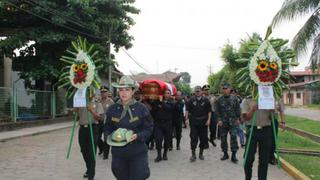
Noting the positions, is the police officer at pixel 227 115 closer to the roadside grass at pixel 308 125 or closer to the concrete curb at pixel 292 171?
the concrete curb at pixel 292 171

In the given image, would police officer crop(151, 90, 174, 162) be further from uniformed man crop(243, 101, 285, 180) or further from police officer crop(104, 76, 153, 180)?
police officer crop(104, 76, 153, 180)

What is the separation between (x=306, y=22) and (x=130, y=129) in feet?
48.5

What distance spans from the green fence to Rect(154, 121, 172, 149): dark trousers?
1109 centimetres

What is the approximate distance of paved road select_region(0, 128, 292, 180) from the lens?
332 inches

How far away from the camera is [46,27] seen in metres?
24.2

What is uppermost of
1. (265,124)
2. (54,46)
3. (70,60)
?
(54,46)

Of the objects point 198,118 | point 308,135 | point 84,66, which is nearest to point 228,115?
point 198,118

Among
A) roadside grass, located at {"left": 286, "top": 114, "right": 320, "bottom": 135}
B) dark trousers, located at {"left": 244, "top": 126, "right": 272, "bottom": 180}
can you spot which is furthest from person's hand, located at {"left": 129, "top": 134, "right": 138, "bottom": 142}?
roadside grass, located at {"left": 286, "top": 114, "right": 320, "bottom": 135}

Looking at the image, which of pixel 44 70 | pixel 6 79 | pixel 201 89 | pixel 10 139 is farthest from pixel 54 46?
pixel 201 89

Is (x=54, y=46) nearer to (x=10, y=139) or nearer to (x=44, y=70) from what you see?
(x=44, y=70)

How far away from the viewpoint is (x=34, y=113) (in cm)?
2252

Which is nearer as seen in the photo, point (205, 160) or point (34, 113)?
point (205, 160)

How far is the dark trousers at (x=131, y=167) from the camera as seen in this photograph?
16.9 feet

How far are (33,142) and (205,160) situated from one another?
7.60m
